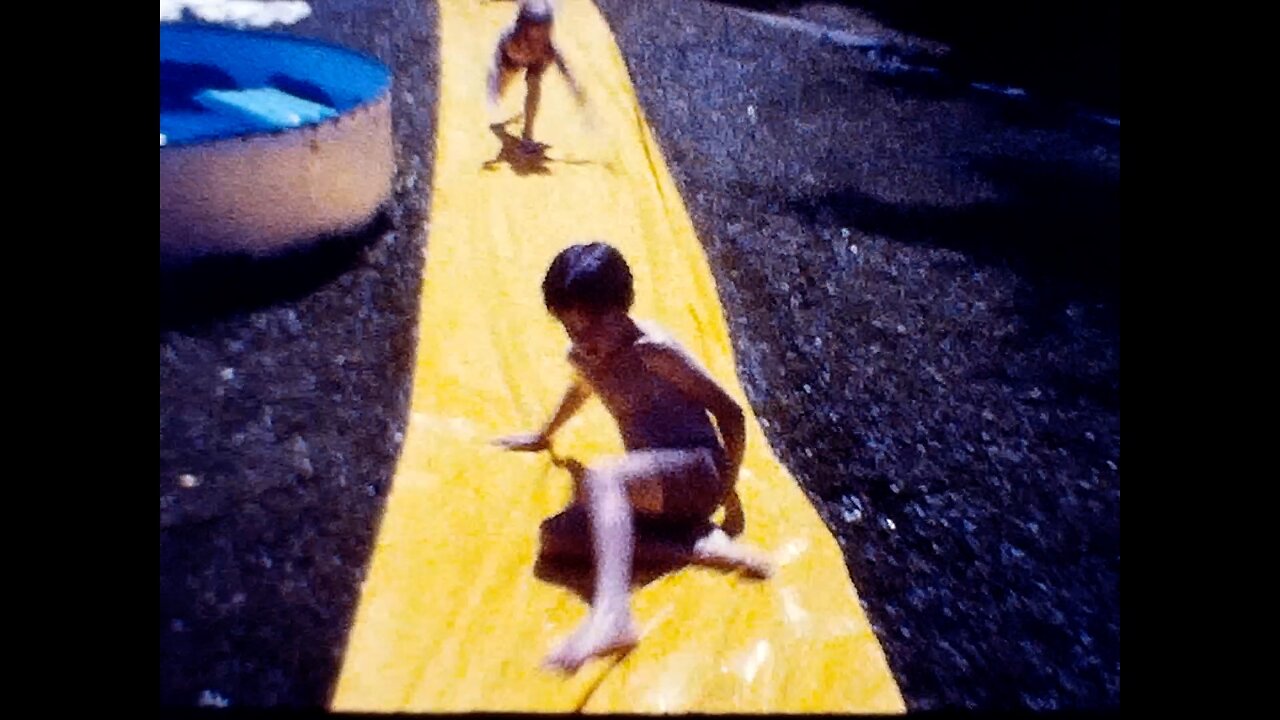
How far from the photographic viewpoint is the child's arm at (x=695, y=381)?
1.84 metres

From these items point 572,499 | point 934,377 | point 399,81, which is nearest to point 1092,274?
point 934,377

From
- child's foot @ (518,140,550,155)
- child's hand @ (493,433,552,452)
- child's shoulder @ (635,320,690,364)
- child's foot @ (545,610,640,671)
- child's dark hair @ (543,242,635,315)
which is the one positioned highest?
child's dark hair @ (543,242,635,315)

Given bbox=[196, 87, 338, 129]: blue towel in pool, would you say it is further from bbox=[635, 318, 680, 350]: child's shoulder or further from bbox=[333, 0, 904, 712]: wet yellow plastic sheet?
bbox=[635, 318, 680, 350]: child's shoulder

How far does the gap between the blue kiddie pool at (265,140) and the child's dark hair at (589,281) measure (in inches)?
54.6

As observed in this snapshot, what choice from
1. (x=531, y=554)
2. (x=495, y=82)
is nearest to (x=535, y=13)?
(x=495, y=82)

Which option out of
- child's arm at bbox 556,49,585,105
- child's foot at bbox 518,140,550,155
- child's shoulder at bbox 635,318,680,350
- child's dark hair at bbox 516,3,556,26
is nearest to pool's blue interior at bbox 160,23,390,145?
child's foot at bbox 518,140,550,155

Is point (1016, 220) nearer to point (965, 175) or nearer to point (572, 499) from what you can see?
point (965, 175)

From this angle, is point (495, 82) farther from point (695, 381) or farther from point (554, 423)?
point (695, 381)

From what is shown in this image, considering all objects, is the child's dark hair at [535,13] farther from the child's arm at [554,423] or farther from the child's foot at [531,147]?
the child's arm at [554,423]

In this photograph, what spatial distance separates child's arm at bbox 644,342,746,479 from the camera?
1841 millimetres

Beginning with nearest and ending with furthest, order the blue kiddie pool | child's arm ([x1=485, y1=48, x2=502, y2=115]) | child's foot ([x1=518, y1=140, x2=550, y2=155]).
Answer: the blue kiddie pool
child's foot ([x1=518, y1=140, x2=550, y2=155])
child's arm ([x1=485, y1=48, x2=502, y2=115])

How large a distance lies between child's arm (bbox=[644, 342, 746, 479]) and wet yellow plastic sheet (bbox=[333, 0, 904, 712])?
30 centimetres

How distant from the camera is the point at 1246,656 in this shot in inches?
79.3

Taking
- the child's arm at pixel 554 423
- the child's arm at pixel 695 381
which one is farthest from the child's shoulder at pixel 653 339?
the child's arm at pixel 554 423
